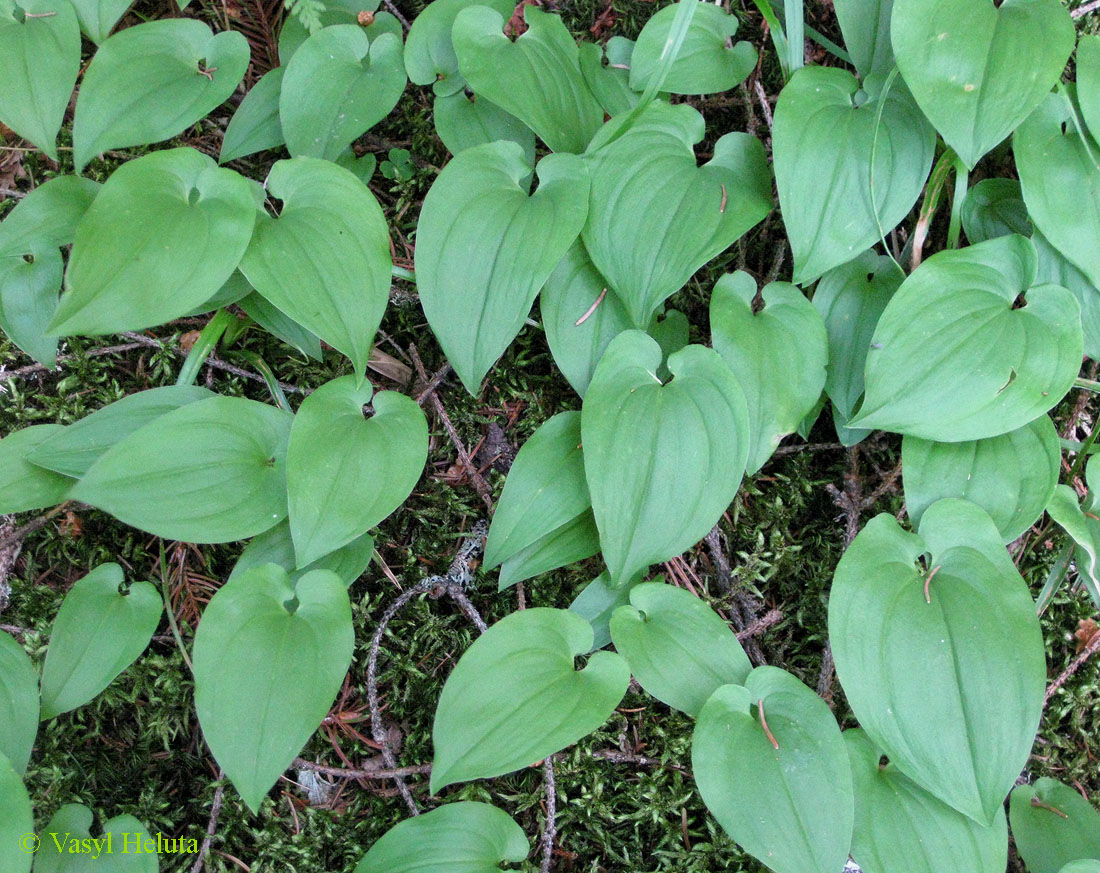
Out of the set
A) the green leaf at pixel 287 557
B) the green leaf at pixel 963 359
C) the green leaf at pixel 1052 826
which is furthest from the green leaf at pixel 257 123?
the green leaf at pixel 1052 826

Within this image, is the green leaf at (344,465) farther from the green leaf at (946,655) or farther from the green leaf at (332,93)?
the green leaf at (946,655)

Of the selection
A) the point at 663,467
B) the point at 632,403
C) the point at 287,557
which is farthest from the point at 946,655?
the point at 287,557

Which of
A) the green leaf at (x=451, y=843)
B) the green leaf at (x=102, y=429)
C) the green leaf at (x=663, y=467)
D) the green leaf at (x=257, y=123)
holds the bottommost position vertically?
the green leaf at (x=451, y=843)

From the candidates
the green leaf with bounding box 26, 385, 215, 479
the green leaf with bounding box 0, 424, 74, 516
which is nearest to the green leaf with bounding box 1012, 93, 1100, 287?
the green leaf with bounding box 26, 385, 215, 479

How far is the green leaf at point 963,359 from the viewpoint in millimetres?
1333

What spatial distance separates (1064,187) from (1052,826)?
1254mm

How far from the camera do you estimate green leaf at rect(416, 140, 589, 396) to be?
4.54 feet

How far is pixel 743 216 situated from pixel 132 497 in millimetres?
1285

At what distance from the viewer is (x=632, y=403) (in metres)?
1.36

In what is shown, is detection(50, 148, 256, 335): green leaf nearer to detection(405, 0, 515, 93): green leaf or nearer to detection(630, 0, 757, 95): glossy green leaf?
detection(405, 0, 515, 93): green leaf

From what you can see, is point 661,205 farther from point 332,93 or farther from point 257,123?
point 257,123

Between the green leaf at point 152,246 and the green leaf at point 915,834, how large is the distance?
152 cm

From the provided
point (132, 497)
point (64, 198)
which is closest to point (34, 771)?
point (132, 497)

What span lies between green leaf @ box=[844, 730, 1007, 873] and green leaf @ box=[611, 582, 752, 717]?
0.30 metres
